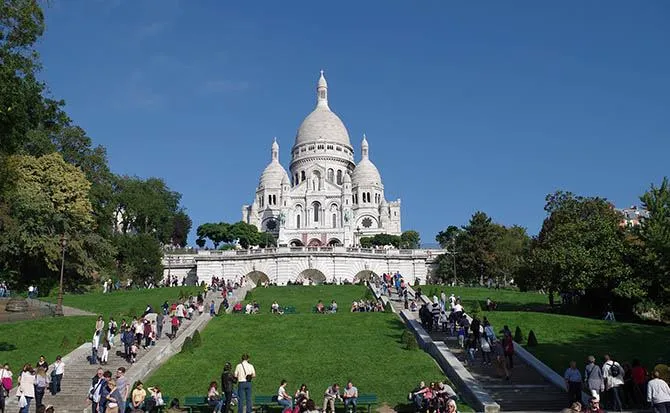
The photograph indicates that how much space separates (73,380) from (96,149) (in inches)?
1519

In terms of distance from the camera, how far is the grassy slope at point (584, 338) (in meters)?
23.6

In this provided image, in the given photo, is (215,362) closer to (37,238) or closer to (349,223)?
(37,238)

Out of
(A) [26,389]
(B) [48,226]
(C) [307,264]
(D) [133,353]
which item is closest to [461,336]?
(D) [133,353]

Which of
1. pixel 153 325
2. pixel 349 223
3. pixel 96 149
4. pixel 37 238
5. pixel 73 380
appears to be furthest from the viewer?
pixel 349 223

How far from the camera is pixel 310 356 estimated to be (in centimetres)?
2369

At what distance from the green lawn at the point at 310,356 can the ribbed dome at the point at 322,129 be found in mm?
90207

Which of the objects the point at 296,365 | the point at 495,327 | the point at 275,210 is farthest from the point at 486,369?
the point at 275,210

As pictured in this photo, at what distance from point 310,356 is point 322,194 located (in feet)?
277

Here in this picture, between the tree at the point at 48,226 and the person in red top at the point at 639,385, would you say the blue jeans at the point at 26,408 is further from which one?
the tree at the point at 48,226

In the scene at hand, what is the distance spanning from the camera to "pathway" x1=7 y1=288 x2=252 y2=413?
18578mm

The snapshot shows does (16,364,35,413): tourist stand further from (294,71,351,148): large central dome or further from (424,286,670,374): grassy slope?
(294,71,351,148): large central dome

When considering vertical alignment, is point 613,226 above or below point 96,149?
below

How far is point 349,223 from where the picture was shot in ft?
338

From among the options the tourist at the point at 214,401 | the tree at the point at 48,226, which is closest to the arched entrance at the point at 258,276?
the tree at the point at 48,226
